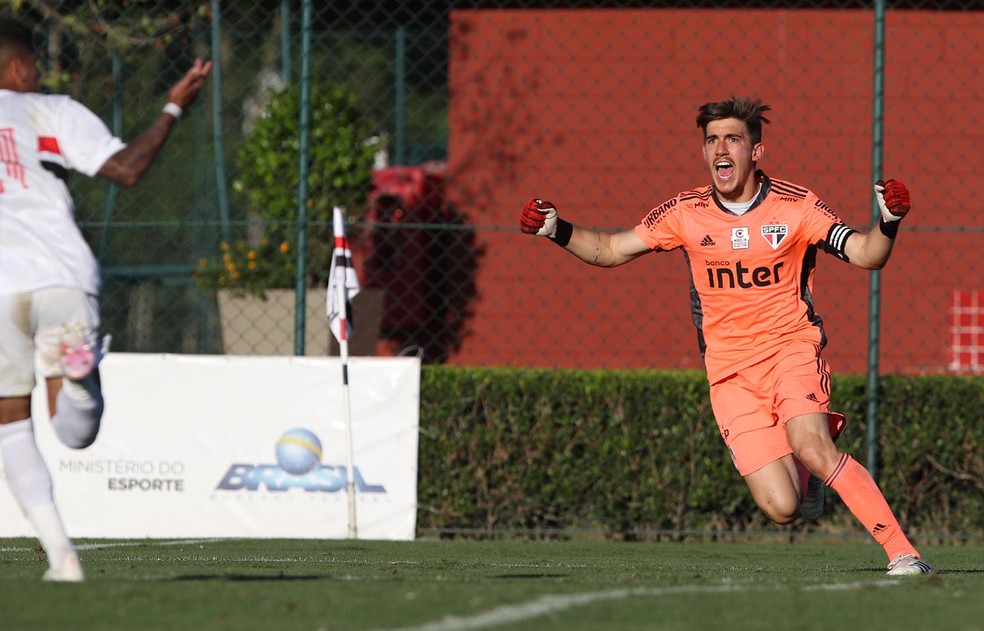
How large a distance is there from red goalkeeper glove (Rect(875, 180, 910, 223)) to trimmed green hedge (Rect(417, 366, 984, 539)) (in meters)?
3.98

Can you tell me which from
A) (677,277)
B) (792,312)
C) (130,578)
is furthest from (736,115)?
(677,277)

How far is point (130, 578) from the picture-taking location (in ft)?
17.3

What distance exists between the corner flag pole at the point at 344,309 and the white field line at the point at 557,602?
4.55 m

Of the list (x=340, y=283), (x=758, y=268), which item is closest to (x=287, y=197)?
(x=340, y=283)

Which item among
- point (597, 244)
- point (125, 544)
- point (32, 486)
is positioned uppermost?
point (597, 244)

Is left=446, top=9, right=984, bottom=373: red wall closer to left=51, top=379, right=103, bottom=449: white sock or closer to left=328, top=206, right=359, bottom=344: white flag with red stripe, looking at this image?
left=328, top=206, right=359, bottom=344: white flag with red stripe

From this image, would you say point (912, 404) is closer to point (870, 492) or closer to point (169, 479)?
point (870, 492)

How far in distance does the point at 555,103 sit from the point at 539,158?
546mm

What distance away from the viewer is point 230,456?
9.75m

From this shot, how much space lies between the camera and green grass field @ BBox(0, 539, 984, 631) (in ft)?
13.7

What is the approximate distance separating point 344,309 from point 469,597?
523 cm

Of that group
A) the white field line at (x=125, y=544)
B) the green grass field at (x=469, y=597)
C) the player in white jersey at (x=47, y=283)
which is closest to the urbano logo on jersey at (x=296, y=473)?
the white field line at (x=125, y=544)

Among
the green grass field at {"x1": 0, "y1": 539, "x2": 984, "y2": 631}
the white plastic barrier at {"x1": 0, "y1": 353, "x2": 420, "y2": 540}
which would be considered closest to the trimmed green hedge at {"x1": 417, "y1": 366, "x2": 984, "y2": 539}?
the white plastic barrier at {"x1": 0, "y1": 353, "x2": 420, "y2": 540}

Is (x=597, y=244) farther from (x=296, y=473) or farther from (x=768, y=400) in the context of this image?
(x=296, y=473)
